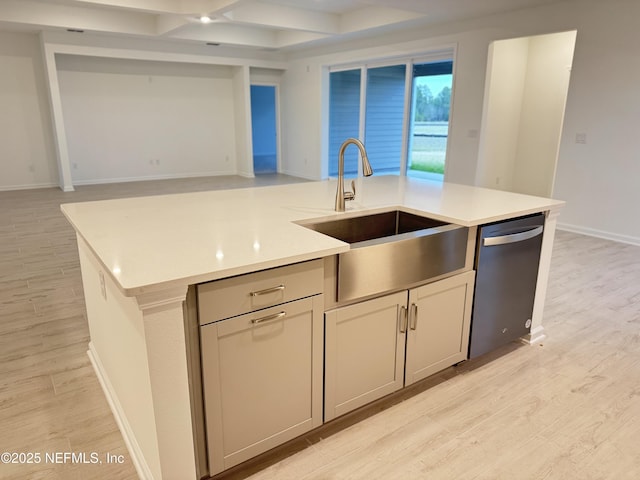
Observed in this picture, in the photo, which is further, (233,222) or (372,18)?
(372,18)

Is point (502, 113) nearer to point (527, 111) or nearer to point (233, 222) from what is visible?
point (527, 111)

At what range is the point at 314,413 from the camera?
178 cm

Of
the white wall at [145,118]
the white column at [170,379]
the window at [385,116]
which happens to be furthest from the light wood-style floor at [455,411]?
the white wall at [145,118]

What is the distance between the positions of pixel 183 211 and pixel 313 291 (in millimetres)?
874

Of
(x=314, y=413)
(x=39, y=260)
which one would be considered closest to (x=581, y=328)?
(x=314, y=413)

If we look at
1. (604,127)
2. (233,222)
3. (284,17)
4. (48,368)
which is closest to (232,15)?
(284,17)

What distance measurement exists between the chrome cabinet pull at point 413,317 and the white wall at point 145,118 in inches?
309

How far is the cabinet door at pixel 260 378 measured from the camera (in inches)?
58.0

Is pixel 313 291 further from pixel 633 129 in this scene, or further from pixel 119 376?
pixel 633 129

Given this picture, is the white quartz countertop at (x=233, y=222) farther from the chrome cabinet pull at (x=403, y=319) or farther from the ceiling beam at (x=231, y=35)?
the ceiling beam at (x=231, y=35)

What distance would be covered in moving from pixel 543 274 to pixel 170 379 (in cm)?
216

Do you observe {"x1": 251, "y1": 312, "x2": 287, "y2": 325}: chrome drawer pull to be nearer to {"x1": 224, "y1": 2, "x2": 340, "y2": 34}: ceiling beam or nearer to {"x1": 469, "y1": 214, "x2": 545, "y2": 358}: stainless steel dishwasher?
{"x1": 469, "y1": 214, "x2": 545, "y2": 358}: stainless steel dishwasher

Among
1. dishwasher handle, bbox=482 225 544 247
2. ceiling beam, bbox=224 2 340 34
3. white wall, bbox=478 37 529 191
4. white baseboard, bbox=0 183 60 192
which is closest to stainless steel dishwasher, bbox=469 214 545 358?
dishwasher handle, bbox=482 225 544 247

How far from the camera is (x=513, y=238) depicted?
226cm
